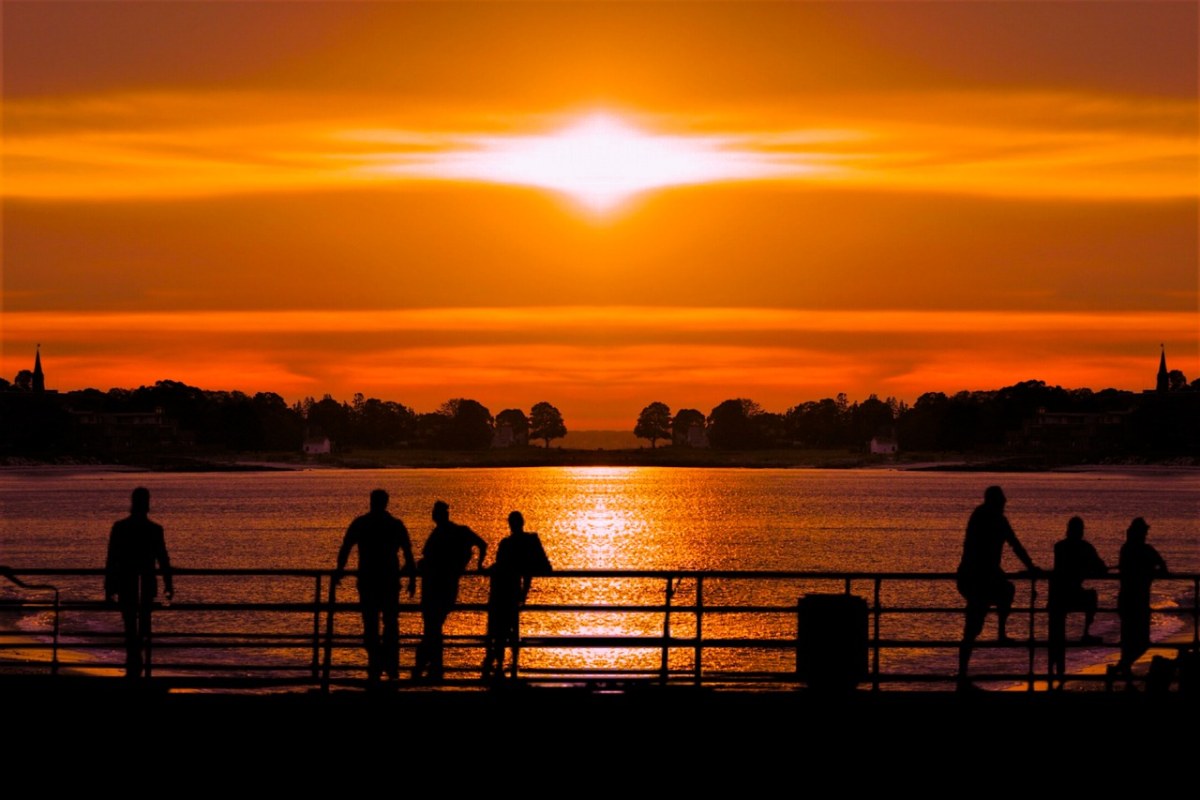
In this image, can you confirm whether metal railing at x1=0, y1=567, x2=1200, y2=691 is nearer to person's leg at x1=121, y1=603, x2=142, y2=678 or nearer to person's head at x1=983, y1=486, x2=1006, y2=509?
person's leg at x1=121, y1=603, x2=142, y2=678

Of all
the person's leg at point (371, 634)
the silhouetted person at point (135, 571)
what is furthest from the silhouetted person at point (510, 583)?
the silhouetted person at point (135, 571)

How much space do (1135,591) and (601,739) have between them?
7.79 metres

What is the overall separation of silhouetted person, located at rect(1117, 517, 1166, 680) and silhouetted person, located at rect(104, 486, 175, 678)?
1150 cm

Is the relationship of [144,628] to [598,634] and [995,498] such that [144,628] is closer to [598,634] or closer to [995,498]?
[995,498]

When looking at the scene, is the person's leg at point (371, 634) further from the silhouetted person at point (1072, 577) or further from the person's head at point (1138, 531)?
the person's head at point (1138, 531)

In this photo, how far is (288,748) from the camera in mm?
16438

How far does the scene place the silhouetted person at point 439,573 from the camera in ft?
68.3

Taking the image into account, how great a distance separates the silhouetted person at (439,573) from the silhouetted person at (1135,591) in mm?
7871

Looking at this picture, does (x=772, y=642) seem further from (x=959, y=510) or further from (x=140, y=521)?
(x=959, y=510)

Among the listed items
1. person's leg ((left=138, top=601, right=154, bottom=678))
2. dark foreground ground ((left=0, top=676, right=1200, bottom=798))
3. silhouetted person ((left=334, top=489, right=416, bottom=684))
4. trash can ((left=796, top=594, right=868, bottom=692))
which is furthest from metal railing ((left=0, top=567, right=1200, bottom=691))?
dark foreground ground ((left=0, top=676, right=1200, bottom=798))

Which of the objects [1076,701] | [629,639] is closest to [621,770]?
[629,639]

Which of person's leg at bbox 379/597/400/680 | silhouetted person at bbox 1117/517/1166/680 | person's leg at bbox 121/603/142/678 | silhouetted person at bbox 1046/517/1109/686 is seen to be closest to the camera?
person's leg at bbox 121/603/142/678

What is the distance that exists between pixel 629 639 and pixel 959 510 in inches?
7023

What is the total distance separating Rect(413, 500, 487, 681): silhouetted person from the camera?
20812mm
